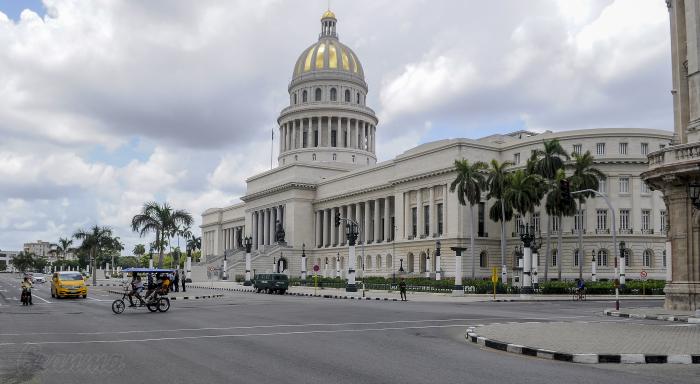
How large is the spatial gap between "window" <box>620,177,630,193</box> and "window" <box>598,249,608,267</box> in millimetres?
6636

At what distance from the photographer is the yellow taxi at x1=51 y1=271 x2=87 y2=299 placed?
133 feet

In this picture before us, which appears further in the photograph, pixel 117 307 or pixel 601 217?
pixel 601 217

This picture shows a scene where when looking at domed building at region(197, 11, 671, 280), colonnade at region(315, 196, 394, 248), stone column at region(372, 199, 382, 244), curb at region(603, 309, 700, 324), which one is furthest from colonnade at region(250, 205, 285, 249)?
curb at region(603, 309, 700, 324)

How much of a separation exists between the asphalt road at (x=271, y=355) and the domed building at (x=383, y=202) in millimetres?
46246

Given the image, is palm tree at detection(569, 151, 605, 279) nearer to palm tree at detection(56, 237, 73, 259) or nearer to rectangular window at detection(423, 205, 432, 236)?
rectangular window at detection(423, 205, 432, 236)

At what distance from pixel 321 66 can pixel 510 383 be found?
115112 mm

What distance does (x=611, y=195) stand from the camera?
69375 mm

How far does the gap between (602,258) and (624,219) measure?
15.2ft

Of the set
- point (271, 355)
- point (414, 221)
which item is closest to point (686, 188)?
point (271, 355)

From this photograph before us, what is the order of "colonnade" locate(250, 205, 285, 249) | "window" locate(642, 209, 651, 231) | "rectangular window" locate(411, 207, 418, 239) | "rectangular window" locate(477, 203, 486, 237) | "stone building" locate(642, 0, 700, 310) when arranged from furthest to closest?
"colonnade" locate(250, 205, 285, 249), "rectangular window" locate(411, 207, 418, 239), "rectangular window" locate(477, 203, 486, 237), "window" locate(642, 209, 651, 231), "stone building" locate(642, 0, 700, 310)

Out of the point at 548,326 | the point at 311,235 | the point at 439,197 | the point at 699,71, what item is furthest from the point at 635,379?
the point at 311,235

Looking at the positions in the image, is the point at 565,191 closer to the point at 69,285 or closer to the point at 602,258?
the point at 69,285

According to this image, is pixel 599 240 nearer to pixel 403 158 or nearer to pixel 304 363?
pixel 403 158

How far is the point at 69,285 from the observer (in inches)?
1596
